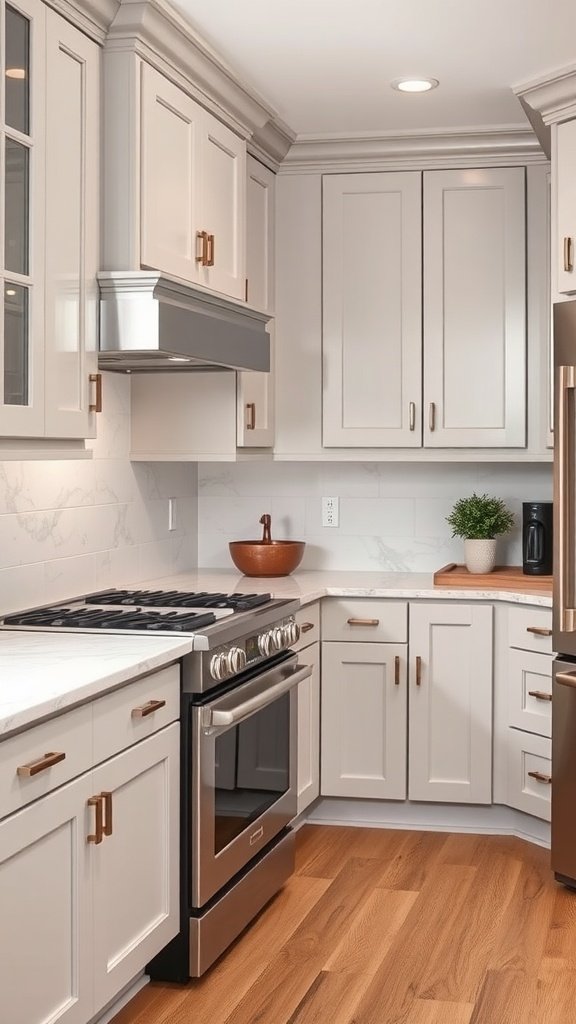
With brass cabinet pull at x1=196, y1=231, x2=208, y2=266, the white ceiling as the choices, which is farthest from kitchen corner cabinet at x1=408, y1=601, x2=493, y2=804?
the white ceiling

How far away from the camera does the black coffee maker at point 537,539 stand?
4.24 m

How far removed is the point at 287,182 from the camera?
447 cm

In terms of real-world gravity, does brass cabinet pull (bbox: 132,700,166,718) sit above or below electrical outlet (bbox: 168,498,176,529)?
below

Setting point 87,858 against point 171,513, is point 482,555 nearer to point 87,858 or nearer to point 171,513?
point 171,513

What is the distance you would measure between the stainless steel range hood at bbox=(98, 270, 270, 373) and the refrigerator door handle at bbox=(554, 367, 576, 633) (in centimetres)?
98

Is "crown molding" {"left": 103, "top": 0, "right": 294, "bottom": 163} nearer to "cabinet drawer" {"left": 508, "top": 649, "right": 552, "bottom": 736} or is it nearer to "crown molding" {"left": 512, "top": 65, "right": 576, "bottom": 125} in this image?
"crown molding" {"left": 512, "top": 65, "right": 576, "bottom": 125}

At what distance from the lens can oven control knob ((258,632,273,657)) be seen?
3279mm

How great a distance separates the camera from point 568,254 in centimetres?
367

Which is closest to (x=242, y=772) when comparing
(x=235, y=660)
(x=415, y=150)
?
(x=235, y=660)

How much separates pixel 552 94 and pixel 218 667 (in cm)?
208

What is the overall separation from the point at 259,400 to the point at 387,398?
49 cm

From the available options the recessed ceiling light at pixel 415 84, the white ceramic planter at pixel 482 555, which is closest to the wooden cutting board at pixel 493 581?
the white ceramic planter at pixel 482 555

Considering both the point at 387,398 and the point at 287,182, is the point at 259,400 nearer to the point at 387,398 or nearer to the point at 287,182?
the point at 387,398

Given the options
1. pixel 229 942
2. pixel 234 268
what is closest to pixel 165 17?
pixel 234 268
